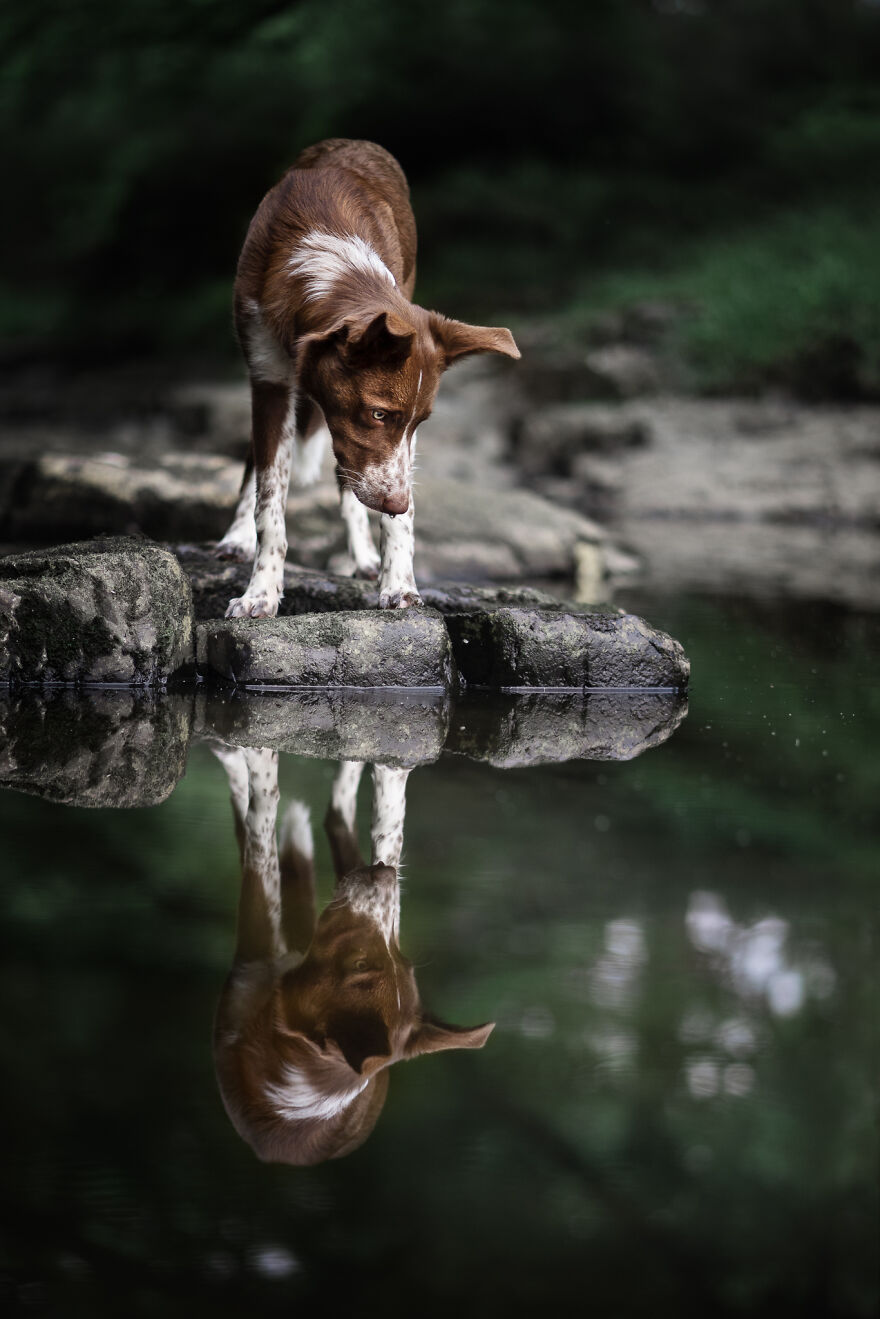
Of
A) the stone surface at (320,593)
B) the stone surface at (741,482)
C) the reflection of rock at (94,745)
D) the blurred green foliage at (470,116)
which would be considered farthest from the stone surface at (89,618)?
the blurred green foliage at (470,116)

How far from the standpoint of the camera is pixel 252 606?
477cm

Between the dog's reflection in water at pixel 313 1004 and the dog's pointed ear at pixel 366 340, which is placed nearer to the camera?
the dog's reflection in water at pixel 313 1004

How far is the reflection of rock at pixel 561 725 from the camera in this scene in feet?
12.4

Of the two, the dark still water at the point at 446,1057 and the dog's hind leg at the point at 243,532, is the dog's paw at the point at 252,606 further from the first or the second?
the dark still water at the point at 446,1057

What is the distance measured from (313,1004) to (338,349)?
2.54m

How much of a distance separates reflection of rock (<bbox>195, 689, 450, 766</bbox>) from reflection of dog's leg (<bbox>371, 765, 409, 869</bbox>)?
137 millimetres

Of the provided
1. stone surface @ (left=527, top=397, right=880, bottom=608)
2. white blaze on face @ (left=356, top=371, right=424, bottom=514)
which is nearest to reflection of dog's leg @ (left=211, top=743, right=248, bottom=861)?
white blaze on face @ (left=356, top=371, right=424, bottom=514)

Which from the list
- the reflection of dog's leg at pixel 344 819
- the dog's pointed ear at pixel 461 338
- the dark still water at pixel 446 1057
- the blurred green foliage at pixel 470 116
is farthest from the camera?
the blurred green foliage at pixel 470 116

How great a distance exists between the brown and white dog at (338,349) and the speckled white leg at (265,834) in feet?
3.54

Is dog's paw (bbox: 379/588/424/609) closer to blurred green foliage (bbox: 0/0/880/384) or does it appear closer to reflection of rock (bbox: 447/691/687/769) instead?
reflection of rock (bbox: 447/691/687/769)

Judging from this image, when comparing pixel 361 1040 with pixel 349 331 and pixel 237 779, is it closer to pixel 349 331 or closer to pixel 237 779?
pixel 237 779

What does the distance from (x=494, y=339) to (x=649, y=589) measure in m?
3.40

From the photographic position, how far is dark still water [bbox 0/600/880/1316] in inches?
57.6

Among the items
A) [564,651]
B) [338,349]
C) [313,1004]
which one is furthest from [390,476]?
[313,1004]
